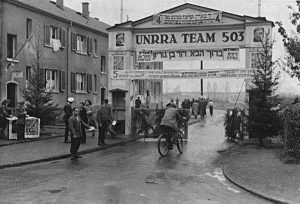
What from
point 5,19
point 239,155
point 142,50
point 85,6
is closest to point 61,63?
point 5,19

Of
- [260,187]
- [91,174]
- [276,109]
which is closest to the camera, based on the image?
[260,187]

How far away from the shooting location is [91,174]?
39.2ft

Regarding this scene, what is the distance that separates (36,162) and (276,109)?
9070mm

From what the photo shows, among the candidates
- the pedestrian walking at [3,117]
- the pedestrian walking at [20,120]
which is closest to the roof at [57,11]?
the pedestrian walking at [3,117]

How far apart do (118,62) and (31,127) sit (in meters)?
4.92

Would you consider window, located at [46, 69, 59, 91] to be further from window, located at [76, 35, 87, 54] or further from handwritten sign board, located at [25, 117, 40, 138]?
handwritten sign board, located at [25, 117, 40, 138]

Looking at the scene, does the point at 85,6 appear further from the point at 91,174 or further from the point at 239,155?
the point at 91,174

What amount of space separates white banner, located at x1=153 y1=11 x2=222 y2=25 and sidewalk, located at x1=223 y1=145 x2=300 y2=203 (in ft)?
24.0

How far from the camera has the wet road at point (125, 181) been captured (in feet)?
29.5

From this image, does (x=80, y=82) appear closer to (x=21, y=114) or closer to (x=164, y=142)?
(x=21, y=114)

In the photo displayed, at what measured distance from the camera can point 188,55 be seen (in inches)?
882

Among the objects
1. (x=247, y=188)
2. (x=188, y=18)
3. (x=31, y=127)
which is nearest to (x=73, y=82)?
(x=31, y=127)

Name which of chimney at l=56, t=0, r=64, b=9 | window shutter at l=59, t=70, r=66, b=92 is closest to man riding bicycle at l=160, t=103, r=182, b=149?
window shutter at l=59, t=70, r=66, b=92

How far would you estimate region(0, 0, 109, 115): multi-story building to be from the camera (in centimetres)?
3143
